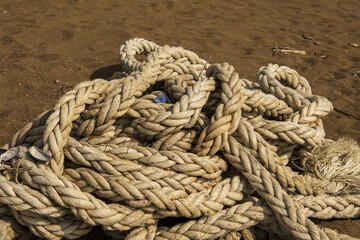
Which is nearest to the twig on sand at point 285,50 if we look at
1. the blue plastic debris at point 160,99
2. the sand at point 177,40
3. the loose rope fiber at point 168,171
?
the sand at point 177,40

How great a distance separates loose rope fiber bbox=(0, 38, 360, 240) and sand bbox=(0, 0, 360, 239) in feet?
1.11

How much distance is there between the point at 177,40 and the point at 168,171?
2676 mm

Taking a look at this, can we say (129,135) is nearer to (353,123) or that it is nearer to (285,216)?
(285,216)

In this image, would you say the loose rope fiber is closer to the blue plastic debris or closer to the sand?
the blue plastic debris

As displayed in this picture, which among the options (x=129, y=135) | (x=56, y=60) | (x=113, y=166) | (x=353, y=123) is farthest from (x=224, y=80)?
(x=56, y=60)

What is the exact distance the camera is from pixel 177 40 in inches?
140

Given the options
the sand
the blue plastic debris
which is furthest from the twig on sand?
the blue plastic debris

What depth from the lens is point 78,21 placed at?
12.7ft

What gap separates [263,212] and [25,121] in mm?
1621

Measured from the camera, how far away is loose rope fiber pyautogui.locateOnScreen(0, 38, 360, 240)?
104 cm

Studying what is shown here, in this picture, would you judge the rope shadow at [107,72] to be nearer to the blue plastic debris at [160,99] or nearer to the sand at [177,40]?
the sand at [177,40]

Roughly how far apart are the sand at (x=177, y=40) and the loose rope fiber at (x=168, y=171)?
34 centimetres

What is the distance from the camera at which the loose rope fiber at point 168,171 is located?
104 cm

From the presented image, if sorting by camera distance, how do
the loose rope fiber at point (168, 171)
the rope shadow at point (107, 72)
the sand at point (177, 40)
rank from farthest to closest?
1. the rope shadow at point (107, 72)
2. the sand at point (177, 40)
3. the loose rope fiber at point (168, 171)
